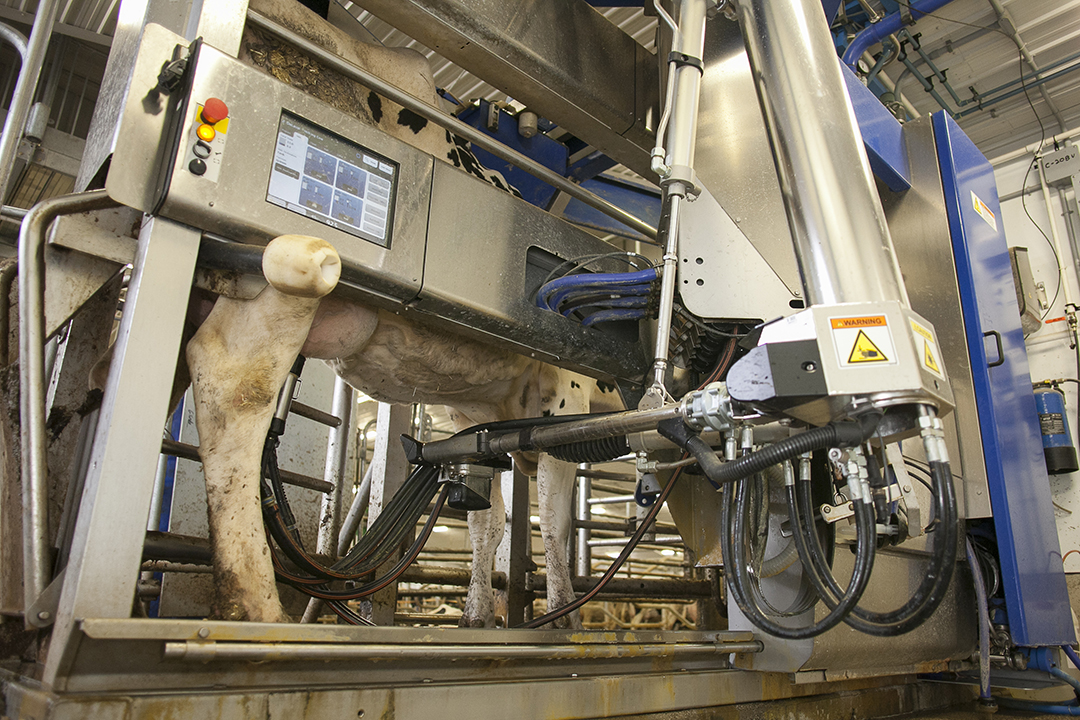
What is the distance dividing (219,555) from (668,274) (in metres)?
1.09

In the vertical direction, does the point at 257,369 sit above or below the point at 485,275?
below

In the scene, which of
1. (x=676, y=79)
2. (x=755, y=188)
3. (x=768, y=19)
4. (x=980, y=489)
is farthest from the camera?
(x=980, y=489)

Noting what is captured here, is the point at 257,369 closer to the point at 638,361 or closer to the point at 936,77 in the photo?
the point at 638,361

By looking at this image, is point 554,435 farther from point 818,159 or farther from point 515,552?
point 515,552

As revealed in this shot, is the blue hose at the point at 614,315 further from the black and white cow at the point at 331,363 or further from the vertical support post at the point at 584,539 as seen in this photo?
the vertical support post at the point at 584,539

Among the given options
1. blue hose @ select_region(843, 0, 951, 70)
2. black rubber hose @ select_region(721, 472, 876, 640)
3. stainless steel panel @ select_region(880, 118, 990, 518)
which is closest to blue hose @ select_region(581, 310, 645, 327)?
black rubber hose @ select_region(721, 472, 876, 640)

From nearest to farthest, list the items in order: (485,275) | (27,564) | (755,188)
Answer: (27,564)
(485,275)
(755,188)

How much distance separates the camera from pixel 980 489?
8.05 ft

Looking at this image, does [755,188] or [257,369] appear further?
[755,188]

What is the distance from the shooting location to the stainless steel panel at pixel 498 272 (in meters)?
1.74

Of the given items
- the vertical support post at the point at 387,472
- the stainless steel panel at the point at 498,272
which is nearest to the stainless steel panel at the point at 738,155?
the stainless steel panel at the point at 498,272

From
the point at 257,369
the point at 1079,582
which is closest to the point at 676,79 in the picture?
the point at 257,369

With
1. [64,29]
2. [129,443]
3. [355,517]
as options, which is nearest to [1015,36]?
[355,517]

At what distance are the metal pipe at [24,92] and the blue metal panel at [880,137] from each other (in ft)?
8.24
